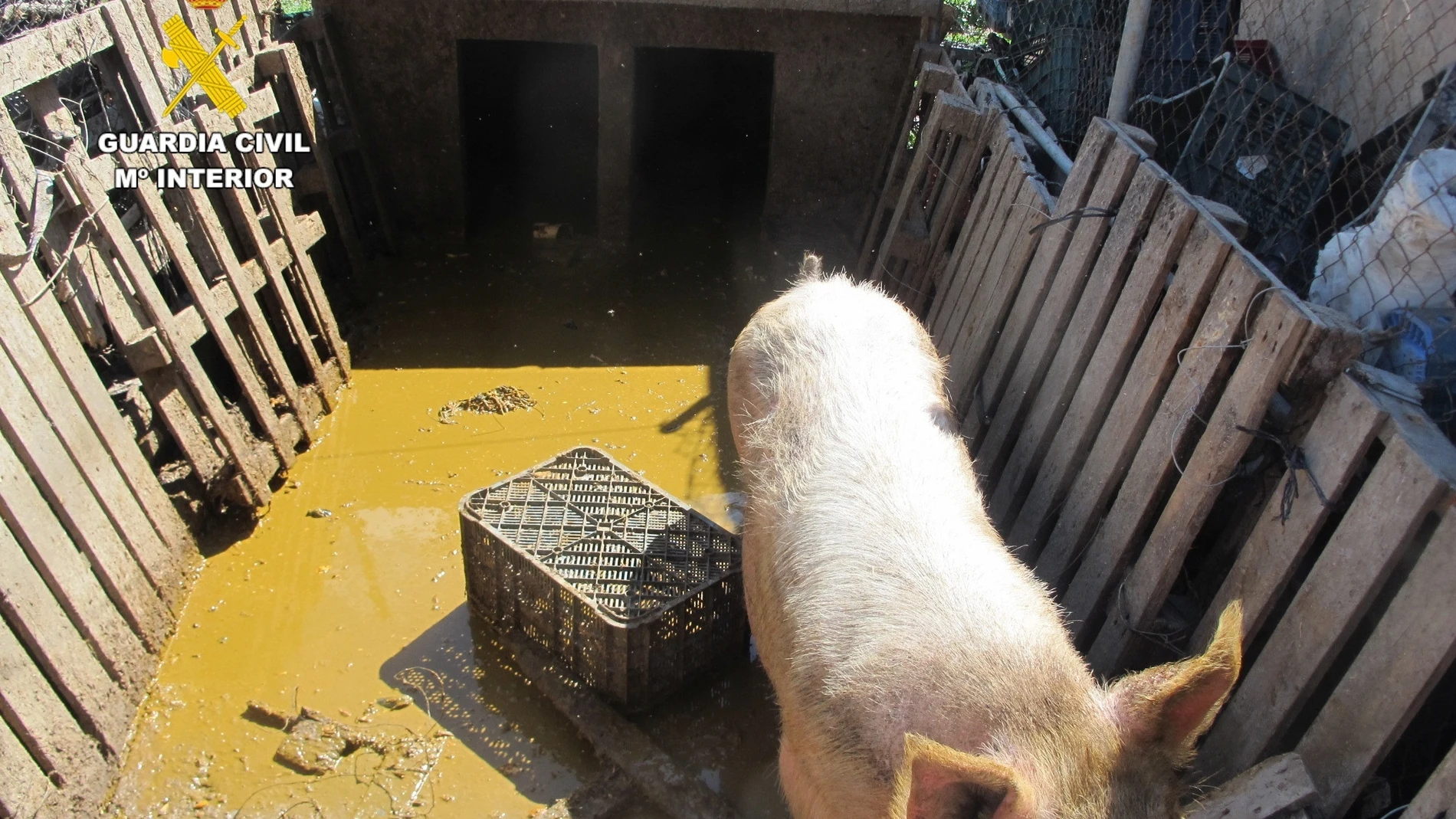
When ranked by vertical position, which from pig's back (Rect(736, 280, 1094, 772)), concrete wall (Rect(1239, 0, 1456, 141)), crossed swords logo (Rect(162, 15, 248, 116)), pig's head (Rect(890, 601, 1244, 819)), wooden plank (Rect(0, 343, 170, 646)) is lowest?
wooden plank (Rect(0, 343, 170, 646))

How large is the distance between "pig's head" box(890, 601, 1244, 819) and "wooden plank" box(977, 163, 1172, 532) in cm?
150

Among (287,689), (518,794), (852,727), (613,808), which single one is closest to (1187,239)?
(852,727)

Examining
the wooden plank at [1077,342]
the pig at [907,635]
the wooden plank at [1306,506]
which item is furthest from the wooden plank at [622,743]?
the wooden plank at [1306,506]

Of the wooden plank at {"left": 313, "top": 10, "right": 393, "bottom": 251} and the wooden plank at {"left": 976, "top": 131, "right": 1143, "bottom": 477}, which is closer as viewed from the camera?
the wooden plank at {"left": 976, "top": 131, "right": 1143, "bottom": 477}

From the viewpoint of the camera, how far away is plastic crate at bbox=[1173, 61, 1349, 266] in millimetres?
3580

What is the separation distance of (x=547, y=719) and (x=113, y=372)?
2.44 meters

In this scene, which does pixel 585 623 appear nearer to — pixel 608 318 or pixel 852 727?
pixel 852 727

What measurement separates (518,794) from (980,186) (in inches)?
136

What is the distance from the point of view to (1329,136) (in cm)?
366

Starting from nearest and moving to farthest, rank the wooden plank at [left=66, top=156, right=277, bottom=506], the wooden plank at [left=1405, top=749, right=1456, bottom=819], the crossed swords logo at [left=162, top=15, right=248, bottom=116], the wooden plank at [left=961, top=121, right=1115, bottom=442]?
the wooden plank at [left=1405, top=749, right=1456, bottom=819], the wooden plank at [left=961, top=121, right=1115, bottom=442], the wooden plank at [left=66, top=156, right=277, bottom=506], the crossed swords logo at [left=162, top=15, right=248, bottom=116]

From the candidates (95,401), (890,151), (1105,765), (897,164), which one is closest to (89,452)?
(95,401)

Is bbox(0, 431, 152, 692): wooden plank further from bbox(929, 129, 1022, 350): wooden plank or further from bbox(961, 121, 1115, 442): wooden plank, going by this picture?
bbox(929, 129, 1022, 350): wooden plank

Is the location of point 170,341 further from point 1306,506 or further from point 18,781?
point 1306,506

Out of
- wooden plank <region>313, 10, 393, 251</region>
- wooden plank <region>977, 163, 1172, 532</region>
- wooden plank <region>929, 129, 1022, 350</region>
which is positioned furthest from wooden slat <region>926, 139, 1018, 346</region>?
wooden plank <region>313, 10, 393, 251</region>
